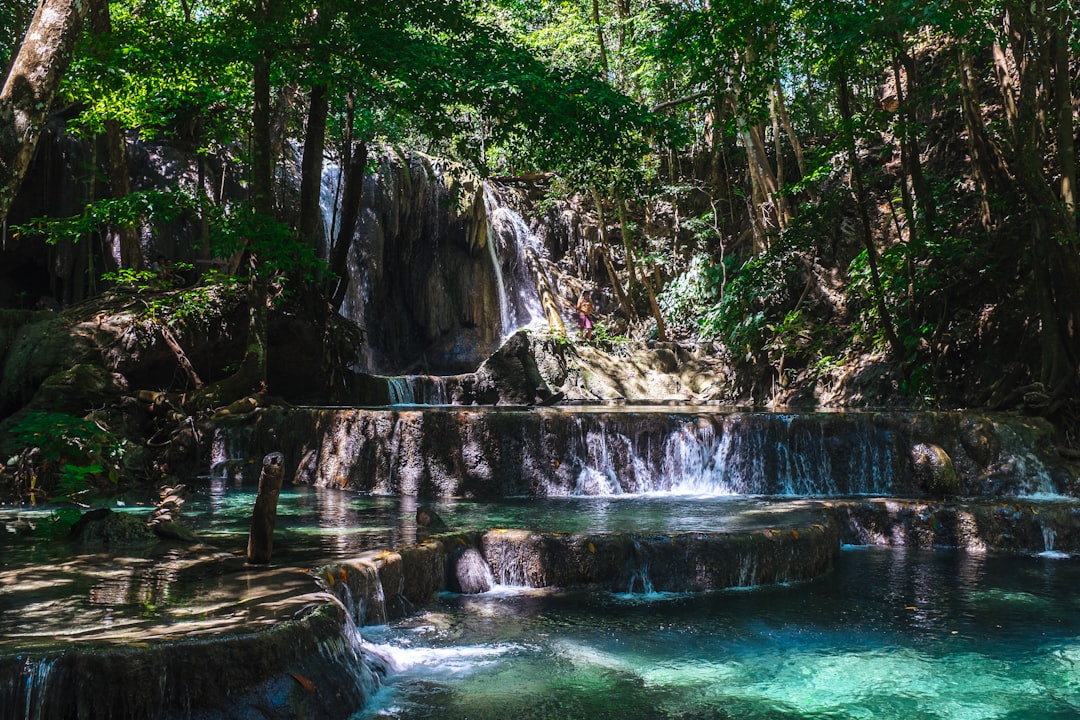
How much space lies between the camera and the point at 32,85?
20.2 ft

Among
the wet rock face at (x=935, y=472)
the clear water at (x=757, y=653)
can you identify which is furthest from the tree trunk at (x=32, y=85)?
the wet rock face at (x=935, y=472)

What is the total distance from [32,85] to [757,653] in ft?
19.7

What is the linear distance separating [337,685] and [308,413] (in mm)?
7408

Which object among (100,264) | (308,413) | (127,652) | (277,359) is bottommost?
(127,652)

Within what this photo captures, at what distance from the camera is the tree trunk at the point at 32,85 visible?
605 cm

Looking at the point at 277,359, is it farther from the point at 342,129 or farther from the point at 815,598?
the point at 815,598

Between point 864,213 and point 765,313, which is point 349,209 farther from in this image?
point 765,313

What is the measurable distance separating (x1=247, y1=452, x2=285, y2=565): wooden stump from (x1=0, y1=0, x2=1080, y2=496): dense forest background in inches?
102

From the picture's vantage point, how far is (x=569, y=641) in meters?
5.67

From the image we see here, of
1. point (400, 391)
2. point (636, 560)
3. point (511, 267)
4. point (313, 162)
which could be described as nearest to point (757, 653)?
point (636, 560)

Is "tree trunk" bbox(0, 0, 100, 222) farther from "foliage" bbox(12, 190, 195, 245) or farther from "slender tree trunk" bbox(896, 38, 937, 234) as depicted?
"slender tree trunk" bbox(896, 38, 937, 234)

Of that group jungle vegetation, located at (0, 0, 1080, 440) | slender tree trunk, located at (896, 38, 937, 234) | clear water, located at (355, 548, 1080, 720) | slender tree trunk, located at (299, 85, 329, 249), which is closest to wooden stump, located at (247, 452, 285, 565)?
clear water, located at (355, 548, 1080, 720)

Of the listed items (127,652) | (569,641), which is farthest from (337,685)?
(569,641)

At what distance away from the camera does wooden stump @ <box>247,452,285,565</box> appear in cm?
543
